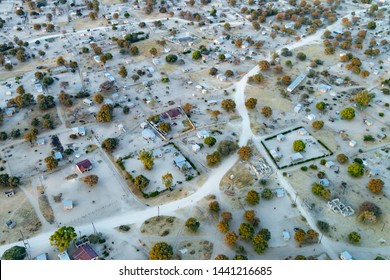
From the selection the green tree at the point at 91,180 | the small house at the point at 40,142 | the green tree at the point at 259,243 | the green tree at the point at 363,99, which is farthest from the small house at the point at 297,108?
the small house at the point at 40,142

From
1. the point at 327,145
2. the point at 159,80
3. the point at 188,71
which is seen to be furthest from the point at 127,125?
the point at 327,145

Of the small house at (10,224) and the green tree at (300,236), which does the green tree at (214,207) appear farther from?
the small house at (10,224)

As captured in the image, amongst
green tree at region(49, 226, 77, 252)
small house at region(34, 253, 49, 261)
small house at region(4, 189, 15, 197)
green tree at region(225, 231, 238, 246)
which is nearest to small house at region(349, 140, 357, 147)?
green tree at region(225, 231, 238, 246)

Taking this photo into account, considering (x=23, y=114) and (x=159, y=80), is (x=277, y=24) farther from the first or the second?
(x=23, y=114)

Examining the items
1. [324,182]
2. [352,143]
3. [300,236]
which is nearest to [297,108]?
[352,143]

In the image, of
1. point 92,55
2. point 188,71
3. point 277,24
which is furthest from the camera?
point 277,24

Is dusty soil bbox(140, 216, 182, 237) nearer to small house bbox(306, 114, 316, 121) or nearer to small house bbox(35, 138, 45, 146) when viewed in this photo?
small house bbox(35, 138, 45, 146)
